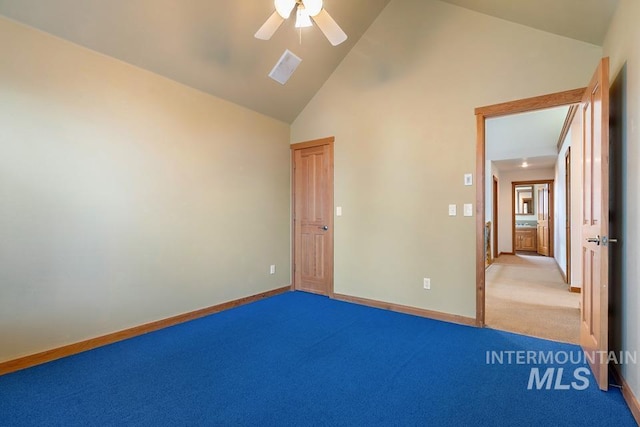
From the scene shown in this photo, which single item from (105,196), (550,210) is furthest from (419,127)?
(550,210)

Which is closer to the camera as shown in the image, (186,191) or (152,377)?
(152,377)

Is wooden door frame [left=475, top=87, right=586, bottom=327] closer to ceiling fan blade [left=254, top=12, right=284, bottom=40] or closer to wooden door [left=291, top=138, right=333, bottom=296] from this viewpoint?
wooden door [left=291, top=138, right=333, bottom=296]

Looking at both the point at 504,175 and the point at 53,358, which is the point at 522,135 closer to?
the point at 504,175

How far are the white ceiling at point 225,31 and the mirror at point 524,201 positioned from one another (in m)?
9.41

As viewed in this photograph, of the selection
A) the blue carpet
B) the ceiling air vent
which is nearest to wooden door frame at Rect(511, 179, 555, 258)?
the blue carpet

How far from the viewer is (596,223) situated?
7.04 feet

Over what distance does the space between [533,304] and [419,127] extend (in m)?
2.70

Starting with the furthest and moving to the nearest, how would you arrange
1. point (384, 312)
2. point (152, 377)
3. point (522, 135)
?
1. point (522, 135)
2. point (384, 312)
3. point (152, 377)

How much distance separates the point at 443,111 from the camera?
3373 mm

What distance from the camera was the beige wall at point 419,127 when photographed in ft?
9.82

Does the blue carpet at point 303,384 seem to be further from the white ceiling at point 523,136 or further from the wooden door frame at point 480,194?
the white ceiling at point 523,136

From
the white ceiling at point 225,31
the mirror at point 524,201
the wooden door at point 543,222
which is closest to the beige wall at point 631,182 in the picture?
the white ceiling at point 225,31

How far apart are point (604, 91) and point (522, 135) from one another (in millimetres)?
5179

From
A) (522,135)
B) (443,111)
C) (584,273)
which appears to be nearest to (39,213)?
(443,111)
